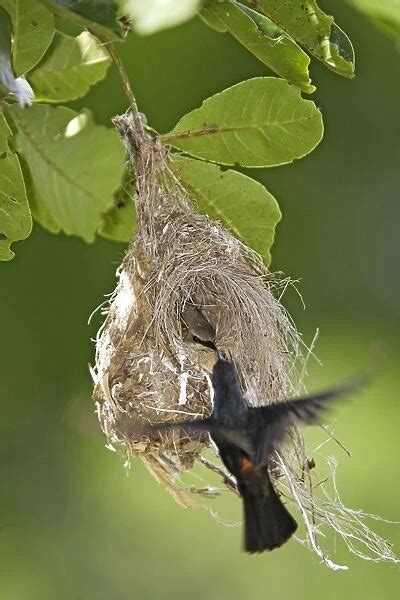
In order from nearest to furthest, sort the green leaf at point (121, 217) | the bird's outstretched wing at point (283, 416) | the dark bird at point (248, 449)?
1. the bird's outstretched wing at point (283, 416)
2. the dark bird at point (248, 449)
3. the green leaf at point (121, 217)

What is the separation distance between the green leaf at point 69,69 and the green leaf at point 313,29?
1.71 feet

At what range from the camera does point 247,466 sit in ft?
8.61

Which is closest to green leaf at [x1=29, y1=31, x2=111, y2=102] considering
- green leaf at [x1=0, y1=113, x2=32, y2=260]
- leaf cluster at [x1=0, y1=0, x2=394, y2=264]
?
leaf cluster at [x1=0, y1=0, x2=394, y2=264]

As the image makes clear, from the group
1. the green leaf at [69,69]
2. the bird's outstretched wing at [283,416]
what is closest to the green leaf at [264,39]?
the green leaf at [69,69]

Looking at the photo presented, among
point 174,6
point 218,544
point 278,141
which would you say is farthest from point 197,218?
point 218,544

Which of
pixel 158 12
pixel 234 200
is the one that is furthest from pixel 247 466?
pixel 158 12

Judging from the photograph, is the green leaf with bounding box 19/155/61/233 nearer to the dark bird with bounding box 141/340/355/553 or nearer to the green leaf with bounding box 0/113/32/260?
the green leaf with bounding box 0/113/32/260

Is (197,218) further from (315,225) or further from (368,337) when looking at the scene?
(315,225)

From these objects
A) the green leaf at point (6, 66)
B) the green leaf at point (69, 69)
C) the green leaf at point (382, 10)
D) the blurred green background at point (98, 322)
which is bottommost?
the blurred green background at point (98, 322)

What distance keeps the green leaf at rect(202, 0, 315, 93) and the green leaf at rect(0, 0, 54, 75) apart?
363 millimetres

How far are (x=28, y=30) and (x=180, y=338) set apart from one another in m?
1.02

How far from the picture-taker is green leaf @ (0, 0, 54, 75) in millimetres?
1899

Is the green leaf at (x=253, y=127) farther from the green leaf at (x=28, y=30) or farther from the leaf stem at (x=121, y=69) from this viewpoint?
the green leaf at (x=28, y=30)

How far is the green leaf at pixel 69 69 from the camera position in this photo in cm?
256
